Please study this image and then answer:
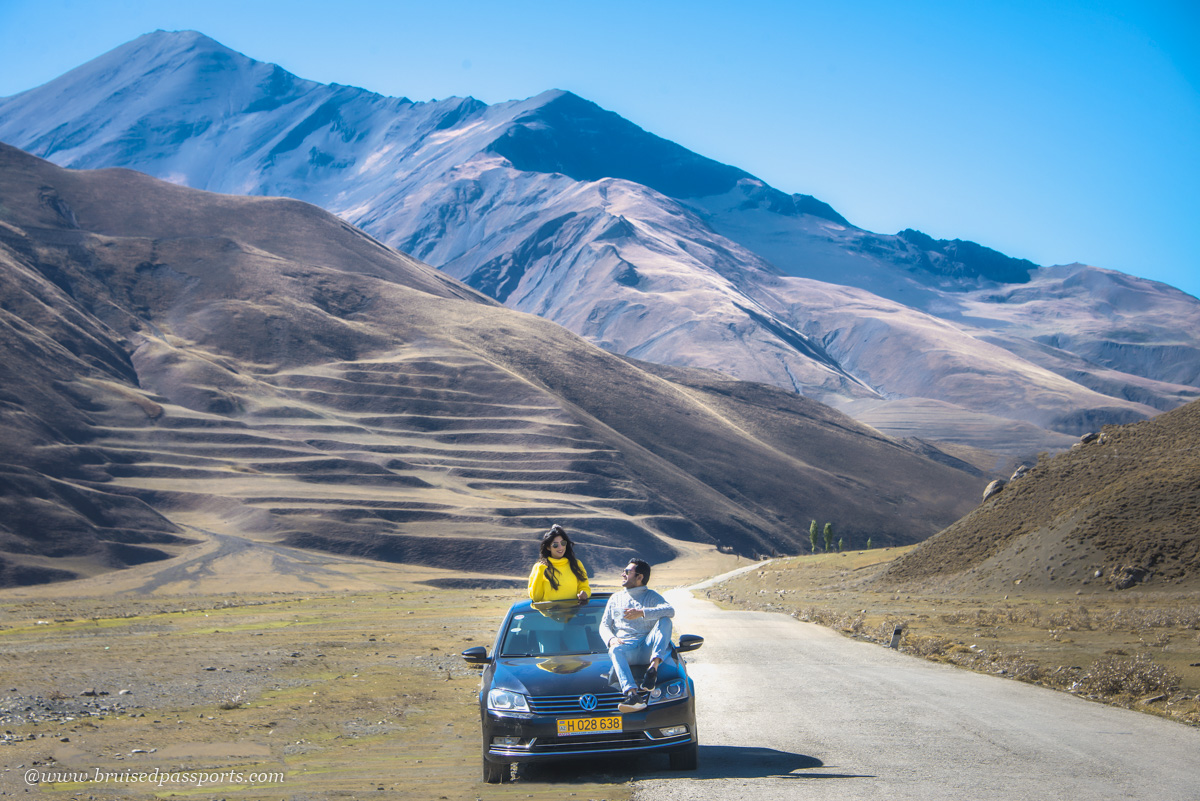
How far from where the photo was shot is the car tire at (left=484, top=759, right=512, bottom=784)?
10617 mm

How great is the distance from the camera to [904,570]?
53.0 m

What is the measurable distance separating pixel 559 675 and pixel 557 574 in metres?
1.90

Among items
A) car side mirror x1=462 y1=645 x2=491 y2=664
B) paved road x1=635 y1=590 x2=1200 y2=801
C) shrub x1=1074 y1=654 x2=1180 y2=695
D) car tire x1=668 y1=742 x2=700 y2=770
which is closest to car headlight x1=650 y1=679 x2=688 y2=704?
car tire x1=668 y1=742 x2=700 y2=770

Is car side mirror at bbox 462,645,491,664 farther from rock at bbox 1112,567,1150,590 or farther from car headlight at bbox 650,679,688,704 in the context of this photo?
rock at bbox 1112,567,1150,590

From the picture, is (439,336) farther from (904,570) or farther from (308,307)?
(904,570)

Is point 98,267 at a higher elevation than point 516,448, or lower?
higher

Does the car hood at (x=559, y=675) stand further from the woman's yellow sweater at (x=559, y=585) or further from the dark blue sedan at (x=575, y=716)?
the woman's yellow sweater at (x=559, y=585)

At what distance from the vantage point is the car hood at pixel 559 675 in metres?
10.7

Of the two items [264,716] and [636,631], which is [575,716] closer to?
[636,631]

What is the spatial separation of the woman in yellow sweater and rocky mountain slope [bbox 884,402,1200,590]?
101 feet

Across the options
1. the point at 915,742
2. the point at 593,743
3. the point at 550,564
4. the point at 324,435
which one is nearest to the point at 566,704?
the point at 593,743

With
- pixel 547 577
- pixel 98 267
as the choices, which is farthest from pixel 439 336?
pixel 547 577

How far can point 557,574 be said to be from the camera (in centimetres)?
1263

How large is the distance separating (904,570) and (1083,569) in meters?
14.4
